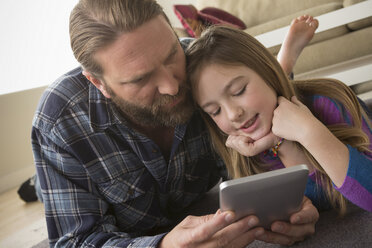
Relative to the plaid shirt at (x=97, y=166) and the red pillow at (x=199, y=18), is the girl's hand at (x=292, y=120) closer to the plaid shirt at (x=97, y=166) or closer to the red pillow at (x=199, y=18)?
the plaid shirt at (x=97, y=166)

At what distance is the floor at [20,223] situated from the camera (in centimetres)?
178

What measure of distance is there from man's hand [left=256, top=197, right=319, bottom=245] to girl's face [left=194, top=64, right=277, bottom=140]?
242mm

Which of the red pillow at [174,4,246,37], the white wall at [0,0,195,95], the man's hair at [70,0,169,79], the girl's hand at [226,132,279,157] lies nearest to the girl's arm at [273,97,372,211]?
the girl's hand at [226,132,279,157]

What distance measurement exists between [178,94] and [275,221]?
45 centimetres

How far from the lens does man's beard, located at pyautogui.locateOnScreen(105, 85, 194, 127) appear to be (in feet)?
3.71

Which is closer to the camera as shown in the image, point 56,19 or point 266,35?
point 266,35

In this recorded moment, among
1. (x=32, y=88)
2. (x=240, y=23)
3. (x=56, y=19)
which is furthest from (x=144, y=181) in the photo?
(x=56, y=19)

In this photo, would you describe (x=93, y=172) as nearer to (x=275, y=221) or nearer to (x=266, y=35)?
(x=275, y=221)

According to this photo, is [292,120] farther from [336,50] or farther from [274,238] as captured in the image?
[336,50]

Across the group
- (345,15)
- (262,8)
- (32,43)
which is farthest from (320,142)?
(32,43)

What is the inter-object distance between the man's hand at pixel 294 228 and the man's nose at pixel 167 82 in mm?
454

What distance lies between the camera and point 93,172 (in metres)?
1.20

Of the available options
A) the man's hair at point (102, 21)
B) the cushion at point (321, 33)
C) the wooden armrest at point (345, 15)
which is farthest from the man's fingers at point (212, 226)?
the cushion at point (321, 33)

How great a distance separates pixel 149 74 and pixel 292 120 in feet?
1.40
